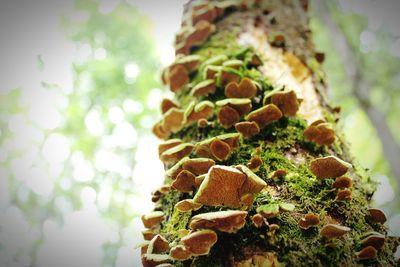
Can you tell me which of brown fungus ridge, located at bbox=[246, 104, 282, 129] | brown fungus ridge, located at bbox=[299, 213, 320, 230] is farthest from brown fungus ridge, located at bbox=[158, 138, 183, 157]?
brown fungus ridge, located at bbox=[299, 213, 320, 230]

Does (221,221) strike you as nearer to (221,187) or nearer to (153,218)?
(221,187)

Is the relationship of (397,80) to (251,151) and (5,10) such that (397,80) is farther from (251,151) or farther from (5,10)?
(5,10)

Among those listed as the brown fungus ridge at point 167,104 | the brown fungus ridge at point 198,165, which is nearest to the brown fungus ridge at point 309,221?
the brown fungus ridge at point 198,165

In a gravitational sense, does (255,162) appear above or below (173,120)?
below

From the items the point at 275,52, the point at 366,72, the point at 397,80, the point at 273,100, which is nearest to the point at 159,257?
the point at 273,100

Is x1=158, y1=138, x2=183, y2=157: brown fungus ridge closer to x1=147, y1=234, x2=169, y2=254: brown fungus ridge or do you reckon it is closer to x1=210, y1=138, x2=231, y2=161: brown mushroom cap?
x1=210, y1=138, x2=231, y2=161: brown mushroom cap

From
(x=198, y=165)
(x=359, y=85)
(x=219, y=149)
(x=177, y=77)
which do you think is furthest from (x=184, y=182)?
(x=359, y=85)
